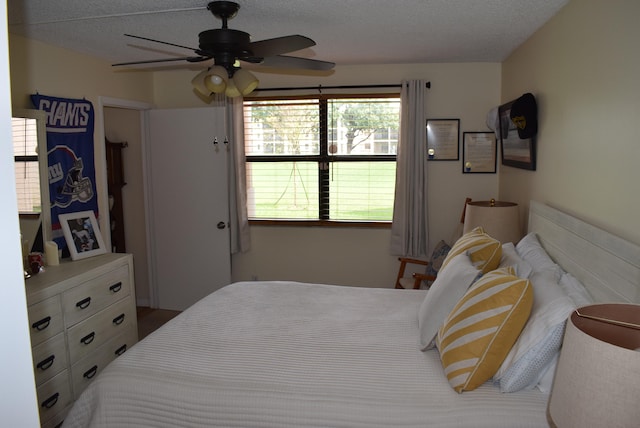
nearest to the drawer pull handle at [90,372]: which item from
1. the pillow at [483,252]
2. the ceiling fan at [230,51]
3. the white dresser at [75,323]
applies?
the white dresser at [75,323]

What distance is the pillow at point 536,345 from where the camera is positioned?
1.72 m

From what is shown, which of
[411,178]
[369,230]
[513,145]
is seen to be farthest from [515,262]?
[369,230]

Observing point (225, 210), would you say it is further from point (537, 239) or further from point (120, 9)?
point (537, 239)

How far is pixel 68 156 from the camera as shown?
139 inches

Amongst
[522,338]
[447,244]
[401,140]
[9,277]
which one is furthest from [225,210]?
[9,277]

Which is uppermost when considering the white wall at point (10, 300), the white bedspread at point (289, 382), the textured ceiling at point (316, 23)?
the textured ceiling at point (316, 23)

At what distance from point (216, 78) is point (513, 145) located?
2.32m

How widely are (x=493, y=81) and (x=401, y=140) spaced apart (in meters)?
0.94

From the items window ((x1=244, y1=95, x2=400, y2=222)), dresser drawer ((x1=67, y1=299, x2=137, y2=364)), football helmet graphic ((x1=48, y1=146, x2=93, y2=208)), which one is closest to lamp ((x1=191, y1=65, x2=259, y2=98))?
football helmet graphic ((x1=48, y1=146, x2=93, y2=208))

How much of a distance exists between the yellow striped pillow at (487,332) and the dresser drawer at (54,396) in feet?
7.13

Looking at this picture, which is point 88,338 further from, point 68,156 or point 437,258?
point 437,258

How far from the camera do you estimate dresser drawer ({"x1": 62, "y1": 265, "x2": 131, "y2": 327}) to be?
285cm

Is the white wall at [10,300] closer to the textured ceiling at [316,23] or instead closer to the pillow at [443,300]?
the pillow at [443,300]

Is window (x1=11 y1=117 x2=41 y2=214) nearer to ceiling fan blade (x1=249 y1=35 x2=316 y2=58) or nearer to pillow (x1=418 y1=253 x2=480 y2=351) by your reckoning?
ceiling fan blade (x1=249 y1=35 x2=316 y2=58)
